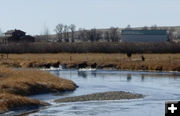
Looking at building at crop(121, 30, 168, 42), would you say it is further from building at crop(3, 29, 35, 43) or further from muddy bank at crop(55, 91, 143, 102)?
muddy bank at crop(55, 91, 143, 102)

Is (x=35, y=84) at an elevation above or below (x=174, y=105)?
below

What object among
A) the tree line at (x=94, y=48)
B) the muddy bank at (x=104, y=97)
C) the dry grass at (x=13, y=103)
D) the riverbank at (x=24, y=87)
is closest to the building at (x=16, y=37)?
the tree line at (x=94, y=48)

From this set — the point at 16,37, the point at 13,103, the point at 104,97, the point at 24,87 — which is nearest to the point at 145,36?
the point at 16,37

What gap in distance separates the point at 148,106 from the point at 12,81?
11434 millimetres

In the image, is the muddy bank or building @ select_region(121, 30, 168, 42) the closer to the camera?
the muddy bank

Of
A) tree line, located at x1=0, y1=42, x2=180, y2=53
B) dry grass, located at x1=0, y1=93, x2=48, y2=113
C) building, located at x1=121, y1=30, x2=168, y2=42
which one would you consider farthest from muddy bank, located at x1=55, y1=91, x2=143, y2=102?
building, located at x1=121, y1=30, x2=168, y2=42

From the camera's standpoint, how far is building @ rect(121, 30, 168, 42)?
171750mm

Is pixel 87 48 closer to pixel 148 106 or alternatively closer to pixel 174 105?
pixel 148 106

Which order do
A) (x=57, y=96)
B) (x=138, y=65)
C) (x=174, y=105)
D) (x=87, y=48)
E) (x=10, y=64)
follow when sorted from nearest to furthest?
(x=174, y=105), (x=57, y=96), (x=138, y=65), (x=10, y=64), (x=87, y=48)

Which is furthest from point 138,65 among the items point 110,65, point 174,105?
point 174,105

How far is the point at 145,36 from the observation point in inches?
6919

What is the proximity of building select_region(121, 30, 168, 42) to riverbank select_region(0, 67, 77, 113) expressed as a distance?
133685 millimetres

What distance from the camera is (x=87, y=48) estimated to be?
4075 inches

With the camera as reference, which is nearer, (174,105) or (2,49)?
(174,105)
